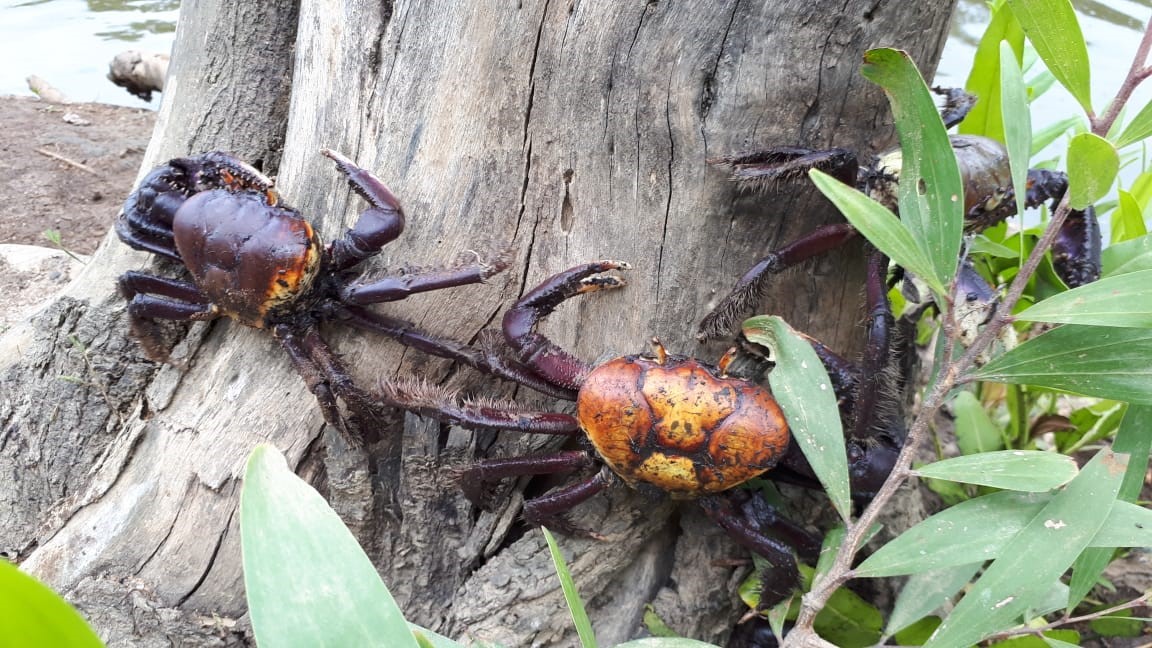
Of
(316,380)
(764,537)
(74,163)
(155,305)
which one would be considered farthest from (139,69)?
(764,537)

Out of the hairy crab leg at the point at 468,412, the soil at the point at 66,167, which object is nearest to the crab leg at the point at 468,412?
the hairy crab leg at the point at 468,412

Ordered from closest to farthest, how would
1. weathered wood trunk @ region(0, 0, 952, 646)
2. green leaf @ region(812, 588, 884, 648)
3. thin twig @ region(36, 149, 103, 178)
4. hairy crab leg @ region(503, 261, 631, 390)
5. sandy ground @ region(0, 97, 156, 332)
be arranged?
weathered wood trunk @ region(0, 0, 952, 646), hairy crab leg @ region(503, 261, 631, 390), green leaf @ region(812, 588, 884, 648), sandy ground @ region(0, 97, 156, 332), thin twig @ region(36, 149, 103, 178)

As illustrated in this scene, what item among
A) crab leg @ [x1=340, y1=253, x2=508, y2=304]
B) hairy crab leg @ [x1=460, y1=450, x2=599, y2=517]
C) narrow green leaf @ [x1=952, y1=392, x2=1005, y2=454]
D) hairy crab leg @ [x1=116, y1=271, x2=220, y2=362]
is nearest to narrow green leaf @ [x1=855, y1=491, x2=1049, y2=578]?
hairy crab leg @ [x1=460, y1=450, x2=599, y2=517]

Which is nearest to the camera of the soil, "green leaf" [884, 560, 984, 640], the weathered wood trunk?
"green leaf" [884, 560, 984, 640]

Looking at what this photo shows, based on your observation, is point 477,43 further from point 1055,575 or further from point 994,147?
point 1055,575

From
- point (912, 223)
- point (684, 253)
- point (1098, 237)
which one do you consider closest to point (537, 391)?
point (684, 253)

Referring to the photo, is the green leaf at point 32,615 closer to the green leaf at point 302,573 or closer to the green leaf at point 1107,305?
the green leaf at point 302,573

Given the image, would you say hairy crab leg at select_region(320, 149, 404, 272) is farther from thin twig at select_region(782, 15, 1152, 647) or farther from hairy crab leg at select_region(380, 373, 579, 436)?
thin twig at select_region(782, 15, 1152, 647)
